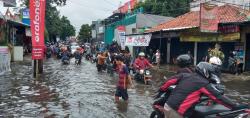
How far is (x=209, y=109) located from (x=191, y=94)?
1.94 ft

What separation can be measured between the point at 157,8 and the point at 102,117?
43612 mm

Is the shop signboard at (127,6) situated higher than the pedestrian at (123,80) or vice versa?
the shop signboard at (127,6)

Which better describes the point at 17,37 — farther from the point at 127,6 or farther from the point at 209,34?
the point at 127,6

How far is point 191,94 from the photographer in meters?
5.12

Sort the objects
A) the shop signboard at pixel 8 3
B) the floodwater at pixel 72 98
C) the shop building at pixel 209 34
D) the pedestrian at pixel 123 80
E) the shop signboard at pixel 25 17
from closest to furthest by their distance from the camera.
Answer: the floodwater at pixel 72 98 < the pedestrian at pixel 123 80 < the shop building at pixel 209 34 < the shop signboard at pixel 8 3 < the shop signboard at pixel 25 17

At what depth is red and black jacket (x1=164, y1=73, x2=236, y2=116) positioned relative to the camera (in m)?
5.02

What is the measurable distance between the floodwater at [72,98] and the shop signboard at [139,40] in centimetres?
1205

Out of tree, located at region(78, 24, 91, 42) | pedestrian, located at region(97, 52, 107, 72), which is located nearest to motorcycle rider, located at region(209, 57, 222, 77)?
pedestrian, located at region(97, 52, 107, 72)

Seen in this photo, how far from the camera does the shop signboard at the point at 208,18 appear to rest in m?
21.8

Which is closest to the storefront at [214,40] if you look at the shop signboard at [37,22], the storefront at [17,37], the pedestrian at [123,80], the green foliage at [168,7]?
the shop signboard at [37,22]

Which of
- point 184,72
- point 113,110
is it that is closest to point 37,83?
point 113,110

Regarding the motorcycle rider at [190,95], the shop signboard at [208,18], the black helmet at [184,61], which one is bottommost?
the motorcycle rider at [190,95]

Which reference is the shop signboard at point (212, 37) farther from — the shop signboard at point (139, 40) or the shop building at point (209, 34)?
the shop signboard at point (139, 40)

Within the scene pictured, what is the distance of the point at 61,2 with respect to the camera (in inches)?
2074
